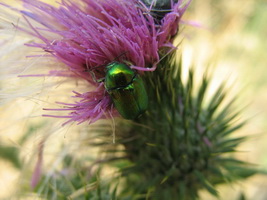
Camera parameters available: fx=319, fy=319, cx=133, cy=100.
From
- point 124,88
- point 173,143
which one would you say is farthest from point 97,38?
point 173,143

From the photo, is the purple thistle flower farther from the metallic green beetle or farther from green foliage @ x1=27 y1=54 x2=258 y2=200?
green foliage @ x1=27 y1=54 x2=258 y2=200

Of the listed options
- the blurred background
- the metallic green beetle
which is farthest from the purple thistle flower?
the blurred background

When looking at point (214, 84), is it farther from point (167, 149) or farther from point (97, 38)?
point (97, 38)

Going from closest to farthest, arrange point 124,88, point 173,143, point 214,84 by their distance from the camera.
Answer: point 124,88 < point 173,143 < point 214,84

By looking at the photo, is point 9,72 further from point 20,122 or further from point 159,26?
point 159,26

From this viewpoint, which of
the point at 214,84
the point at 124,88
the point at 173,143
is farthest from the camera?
the point at 214,84

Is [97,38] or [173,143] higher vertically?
[97,38]

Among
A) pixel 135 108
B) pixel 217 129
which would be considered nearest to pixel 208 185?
pixel 217 129
